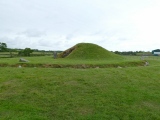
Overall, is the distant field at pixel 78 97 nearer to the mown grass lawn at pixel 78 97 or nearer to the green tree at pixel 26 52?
the mown grass lawn at pixel 78 97

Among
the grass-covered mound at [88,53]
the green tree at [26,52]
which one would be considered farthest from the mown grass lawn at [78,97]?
the green tree at [26,52]

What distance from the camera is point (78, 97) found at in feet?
22.9

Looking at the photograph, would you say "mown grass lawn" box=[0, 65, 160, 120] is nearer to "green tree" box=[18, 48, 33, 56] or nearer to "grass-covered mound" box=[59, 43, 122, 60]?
"grass-covered mound" box=[59, 43, 122, 60]

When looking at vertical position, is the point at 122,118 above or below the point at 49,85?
below

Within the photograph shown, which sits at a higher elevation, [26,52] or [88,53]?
[26,52]

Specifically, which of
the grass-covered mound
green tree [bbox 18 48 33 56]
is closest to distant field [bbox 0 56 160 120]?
the grass-covered mound

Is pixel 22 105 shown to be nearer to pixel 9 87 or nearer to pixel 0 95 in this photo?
pixel 0 95

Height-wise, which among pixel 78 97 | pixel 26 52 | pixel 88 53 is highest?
pixel 26 52

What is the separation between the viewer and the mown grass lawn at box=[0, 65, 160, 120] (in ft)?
19.0

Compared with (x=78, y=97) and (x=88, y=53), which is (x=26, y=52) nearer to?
(x=88, y=53)

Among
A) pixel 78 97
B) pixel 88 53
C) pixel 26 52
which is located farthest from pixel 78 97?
pixel 26 52

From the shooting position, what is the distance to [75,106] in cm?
629

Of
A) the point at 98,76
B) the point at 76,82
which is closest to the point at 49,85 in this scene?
the point at 76,82

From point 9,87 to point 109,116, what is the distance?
482cm
